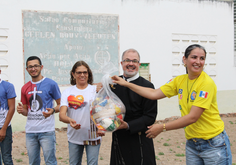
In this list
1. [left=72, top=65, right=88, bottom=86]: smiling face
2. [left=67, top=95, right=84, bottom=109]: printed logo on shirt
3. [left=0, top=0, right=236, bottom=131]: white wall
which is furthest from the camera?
[left=0, top=0, right=236, bottom=131]: white wall

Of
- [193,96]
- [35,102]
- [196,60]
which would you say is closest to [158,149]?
[35,102]

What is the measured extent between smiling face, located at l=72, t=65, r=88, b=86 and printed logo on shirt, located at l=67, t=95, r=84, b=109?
0.21 m

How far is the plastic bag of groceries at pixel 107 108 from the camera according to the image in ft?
7.46

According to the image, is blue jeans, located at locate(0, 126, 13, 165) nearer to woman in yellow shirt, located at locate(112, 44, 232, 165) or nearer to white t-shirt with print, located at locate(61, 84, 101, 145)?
white t-shirt with print, located at locate(61, 84, 101, 145)

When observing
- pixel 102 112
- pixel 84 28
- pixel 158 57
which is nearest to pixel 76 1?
pixel 84 28

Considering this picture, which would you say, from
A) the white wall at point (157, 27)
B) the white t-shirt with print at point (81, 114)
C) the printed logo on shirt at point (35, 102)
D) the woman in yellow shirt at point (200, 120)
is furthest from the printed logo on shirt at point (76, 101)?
the white wall at point (157, 27)

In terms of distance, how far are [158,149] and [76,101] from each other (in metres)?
3.86

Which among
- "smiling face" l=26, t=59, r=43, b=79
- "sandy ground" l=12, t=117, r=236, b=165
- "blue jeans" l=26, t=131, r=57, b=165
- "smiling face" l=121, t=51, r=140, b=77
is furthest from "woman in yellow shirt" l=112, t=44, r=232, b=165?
"sandy ground" l=12, t=117, r=236, b=165

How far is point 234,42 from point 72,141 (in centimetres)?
889

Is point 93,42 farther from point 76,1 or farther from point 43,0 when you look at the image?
point 43,0

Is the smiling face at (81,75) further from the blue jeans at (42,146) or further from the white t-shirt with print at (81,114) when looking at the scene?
the blue jeans at (42,146)

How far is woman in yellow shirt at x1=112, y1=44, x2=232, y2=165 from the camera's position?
7.29 feet

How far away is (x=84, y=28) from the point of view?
25.5 ft

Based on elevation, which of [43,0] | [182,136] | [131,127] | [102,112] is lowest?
[182,136]
